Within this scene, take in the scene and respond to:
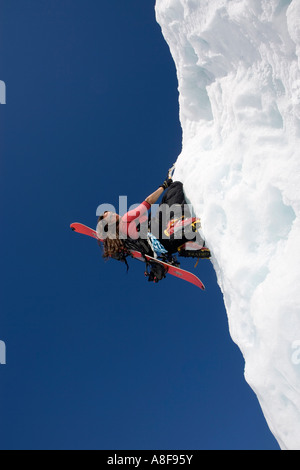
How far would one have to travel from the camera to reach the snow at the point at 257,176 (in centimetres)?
305

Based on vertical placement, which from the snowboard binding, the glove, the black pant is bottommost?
the snowboard binding

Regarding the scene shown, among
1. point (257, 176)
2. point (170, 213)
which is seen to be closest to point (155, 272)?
point (170, 213)

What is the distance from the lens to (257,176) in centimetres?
362

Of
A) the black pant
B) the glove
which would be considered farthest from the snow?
the glove

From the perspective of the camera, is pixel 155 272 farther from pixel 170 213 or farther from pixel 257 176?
pixel 257 176

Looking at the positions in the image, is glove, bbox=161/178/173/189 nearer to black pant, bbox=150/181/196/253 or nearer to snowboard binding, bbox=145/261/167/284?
black pant, bbox=150/181/196/253

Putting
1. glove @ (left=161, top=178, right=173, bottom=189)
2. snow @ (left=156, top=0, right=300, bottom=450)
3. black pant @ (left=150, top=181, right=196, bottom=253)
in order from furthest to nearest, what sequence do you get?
1. glove @ (left=161, top=178, right=173, bottom=189)
2. black pant @ (left=150, top=181, right=196, bottom=253)
3. snow @ (left=156, top=0, right=300, bottom=450)

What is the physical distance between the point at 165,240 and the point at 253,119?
2.84 m

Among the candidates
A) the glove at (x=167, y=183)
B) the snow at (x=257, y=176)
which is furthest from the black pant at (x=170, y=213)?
the snow at (x=257, y=176)

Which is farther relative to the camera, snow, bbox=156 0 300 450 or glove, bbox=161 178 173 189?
glove, bbox=161 178 173 189

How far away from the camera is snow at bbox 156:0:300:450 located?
3.05m

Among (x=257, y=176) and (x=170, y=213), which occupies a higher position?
(x=170, y=213)
